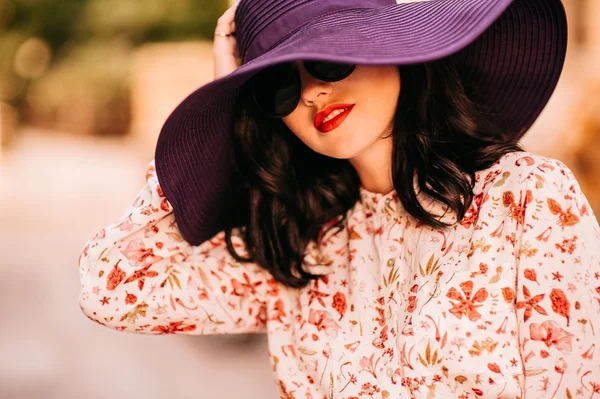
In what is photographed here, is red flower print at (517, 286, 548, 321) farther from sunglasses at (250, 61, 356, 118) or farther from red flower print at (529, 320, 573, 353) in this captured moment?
sunglasses at (250, 61, 356, 118)

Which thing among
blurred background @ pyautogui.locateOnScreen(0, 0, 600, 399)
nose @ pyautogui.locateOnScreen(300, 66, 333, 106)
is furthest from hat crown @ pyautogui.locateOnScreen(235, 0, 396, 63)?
blurred background @ pyautogui.locateOnScreen(0, 0, 600, 399)

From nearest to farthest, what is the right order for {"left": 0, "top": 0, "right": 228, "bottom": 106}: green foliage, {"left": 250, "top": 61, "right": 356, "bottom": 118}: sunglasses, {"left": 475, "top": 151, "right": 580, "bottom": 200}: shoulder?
{"left": 475, "top": 151, "right": 580, "bottom": 200}: shoulder, {"left": 250, "top": 61, "right": 356, "bottom": 118}: sunglasses, {"left": 0, "top": 0, "right": 228, "bottom": 106}: green foliage

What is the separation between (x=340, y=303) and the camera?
1.63 m

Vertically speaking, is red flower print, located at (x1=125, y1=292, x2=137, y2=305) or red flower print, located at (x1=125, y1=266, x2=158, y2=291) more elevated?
red flower print, located at (x1=125, y1=266, x2=158, y2=291)

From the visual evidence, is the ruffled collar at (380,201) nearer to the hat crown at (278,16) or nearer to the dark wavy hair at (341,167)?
the dark wavy hair at (341,167)

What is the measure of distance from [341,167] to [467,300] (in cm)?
58

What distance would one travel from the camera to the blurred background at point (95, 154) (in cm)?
358

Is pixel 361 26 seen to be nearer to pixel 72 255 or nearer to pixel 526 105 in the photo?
pixel 526 105

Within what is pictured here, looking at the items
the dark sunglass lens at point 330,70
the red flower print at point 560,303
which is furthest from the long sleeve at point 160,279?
the red flower print at point 560,303

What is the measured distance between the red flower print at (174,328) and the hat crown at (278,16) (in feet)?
2.44

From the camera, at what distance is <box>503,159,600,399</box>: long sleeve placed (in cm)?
124

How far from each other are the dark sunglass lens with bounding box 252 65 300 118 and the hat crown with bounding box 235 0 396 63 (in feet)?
0.19

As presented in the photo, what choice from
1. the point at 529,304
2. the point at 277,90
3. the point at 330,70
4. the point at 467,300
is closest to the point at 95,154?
the point at 277,90

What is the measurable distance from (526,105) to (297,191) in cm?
65
